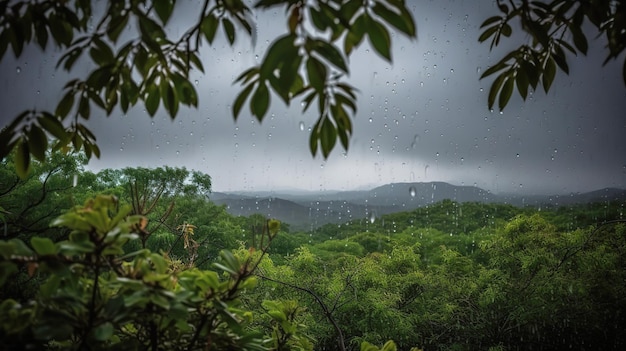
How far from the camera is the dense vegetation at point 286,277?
513mm

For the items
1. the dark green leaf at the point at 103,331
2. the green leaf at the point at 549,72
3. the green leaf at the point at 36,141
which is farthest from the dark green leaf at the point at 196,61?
the green leaf at the point at 549,72

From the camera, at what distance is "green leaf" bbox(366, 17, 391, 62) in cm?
42

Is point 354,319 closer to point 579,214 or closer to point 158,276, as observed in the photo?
point 158,276

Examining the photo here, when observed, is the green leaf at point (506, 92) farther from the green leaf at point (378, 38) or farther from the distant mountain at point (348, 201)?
the distant mountain at point (348, 201)

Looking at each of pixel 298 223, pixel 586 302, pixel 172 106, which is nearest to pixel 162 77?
pixel 172 106

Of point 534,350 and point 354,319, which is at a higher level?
point 354,319

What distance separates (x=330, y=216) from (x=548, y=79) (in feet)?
42.0

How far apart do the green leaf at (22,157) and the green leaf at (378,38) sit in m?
0.55

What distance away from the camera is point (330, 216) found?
13.6m

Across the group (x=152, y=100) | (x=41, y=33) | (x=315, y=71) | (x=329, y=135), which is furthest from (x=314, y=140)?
(x=41, y=33)

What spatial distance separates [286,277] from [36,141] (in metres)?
5.29

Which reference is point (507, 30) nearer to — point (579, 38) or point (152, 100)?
point (579, 38)

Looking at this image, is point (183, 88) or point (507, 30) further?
point (507, 30)

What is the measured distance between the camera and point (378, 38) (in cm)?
42
